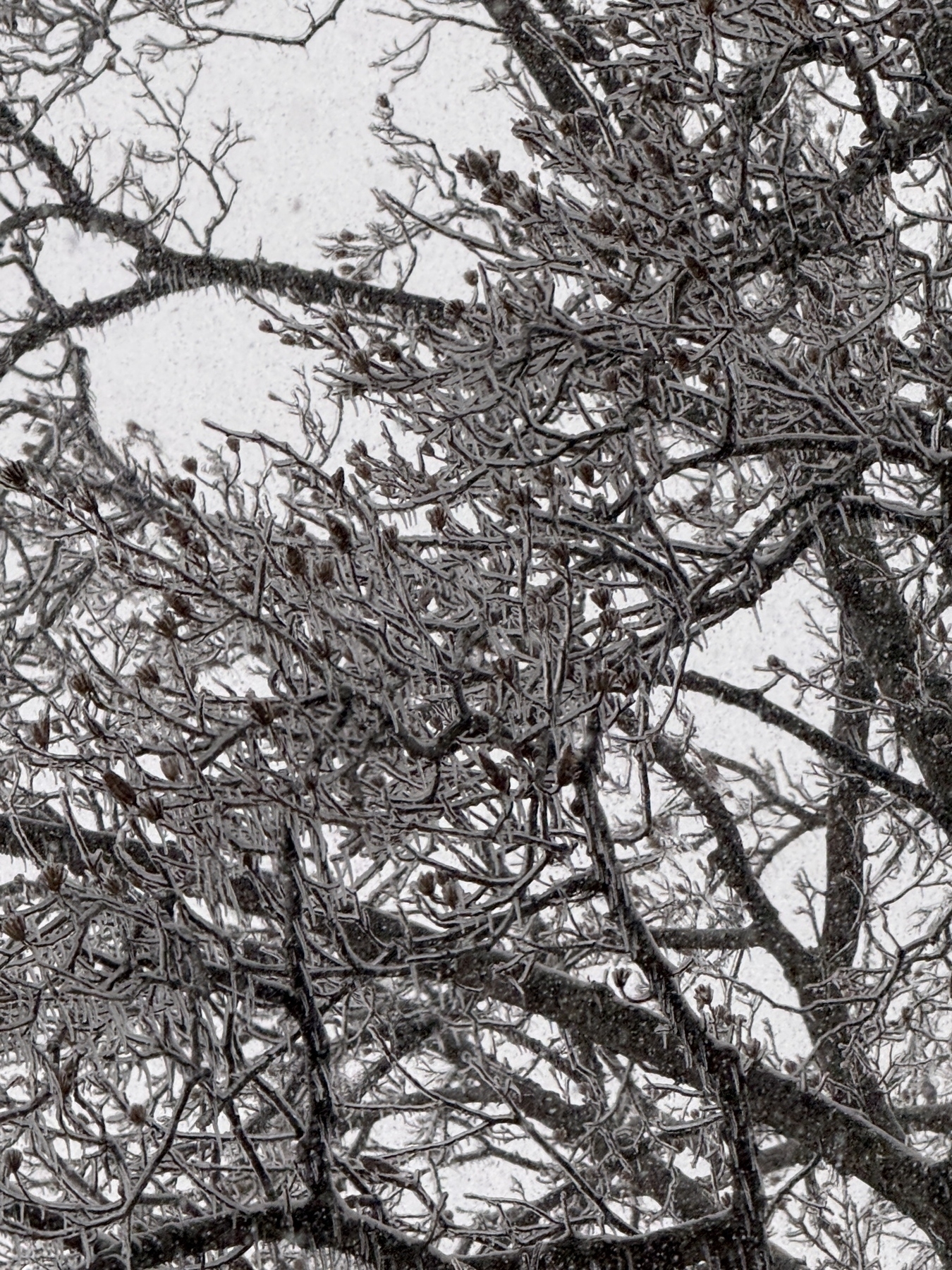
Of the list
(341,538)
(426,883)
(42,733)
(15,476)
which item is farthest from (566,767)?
(15,476)

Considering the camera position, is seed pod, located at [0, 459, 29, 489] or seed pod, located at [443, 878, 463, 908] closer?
seed pod, located at [0, 459, 29, 489]

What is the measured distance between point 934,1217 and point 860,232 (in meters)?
3.49

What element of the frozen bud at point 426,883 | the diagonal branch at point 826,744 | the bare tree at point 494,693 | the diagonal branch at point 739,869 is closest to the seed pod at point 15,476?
the bare tree at point 494,693

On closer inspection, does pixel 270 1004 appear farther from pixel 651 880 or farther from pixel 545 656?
pixel 651 880

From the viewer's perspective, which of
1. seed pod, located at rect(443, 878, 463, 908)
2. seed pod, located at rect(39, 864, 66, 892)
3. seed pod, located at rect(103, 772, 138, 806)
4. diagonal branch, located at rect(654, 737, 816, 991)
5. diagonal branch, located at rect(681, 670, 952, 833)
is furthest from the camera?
diagonal branch, located at rect(654, 737, 816, 991)

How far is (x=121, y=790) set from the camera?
317 cm

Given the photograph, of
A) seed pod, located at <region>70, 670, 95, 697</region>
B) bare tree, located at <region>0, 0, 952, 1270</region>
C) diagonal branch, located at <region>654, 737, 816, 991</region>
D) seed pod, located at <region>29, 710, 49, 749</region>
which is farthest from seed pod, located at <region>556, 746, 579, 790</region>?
diagonal branch, located at <region>654, 737, 816, 991</region>

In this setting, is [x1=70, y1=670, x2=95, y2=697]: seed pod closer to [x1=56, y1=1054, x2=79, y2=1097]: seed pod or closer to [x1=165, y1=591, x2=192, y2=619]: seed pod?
[x1=165, y1=591, x2=192, y2=619]: seed pod

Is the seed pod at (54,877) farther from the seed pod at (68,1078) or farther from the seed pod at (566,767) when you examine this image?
the seed pod at (566,767)

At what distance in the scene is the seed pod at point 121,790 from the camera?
3.15 metres

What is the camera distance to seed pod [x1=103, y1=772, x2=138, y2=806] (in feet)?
10.3

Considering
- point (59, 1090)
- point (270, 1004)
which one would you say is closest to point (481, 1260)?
point (270, 1004)

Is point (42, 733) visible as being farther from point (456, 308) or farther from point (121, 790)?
point (456, 308)

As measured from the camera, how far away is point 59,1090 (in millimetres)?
3256
